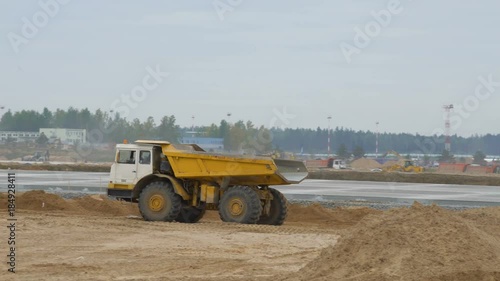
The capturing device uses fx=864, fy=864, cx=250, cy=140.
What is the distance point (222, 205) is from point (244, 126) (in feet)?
77.9

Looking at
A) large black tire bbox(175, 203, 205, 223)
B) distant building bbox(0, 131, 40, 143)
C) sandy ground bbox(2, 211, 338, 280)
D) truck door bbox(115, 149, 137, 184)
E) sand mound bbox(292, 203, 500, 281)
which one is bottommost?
sandy ground bbox(2, 211, 338, 280)

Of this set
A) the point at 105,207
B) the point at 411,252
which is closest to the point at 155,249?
the point at 411,252

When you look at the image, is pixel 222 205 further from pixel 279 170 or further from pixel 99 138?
pixel 99 138

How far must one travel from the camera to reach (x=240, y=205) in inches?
867

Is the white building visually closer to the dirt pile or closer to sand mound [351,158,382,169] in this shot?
the dirt pile

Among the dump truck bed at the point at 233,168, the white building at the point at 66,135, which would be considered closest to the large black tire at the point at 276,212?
the dump truck bed at the point at 233,168

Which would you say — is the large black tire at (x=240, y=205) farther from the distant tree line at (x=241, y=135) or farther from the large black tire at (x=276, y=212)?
the distant tree line at (x=241, y=135)

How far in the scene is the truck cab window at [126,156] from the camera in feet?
76.2

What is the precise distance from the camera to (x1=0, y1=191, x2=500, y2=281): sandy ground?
1145 cm

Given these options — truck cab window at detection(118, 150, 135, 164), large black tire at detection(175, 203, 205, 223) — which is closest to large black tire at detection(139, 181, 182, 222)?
large black tire at detection(175, 203, 205, 223)

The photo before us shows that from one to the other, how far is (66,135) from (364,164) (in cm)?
4399

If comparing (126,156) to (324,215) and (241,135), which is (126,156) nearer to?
(324,215)

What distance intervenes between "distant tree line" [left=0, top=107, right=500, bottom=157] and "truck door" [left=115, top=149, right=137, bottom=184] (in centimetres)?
1047

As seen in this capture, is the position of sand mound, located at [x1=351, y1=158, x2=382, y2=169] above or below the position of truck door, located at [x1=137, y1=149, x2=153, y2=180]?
below
